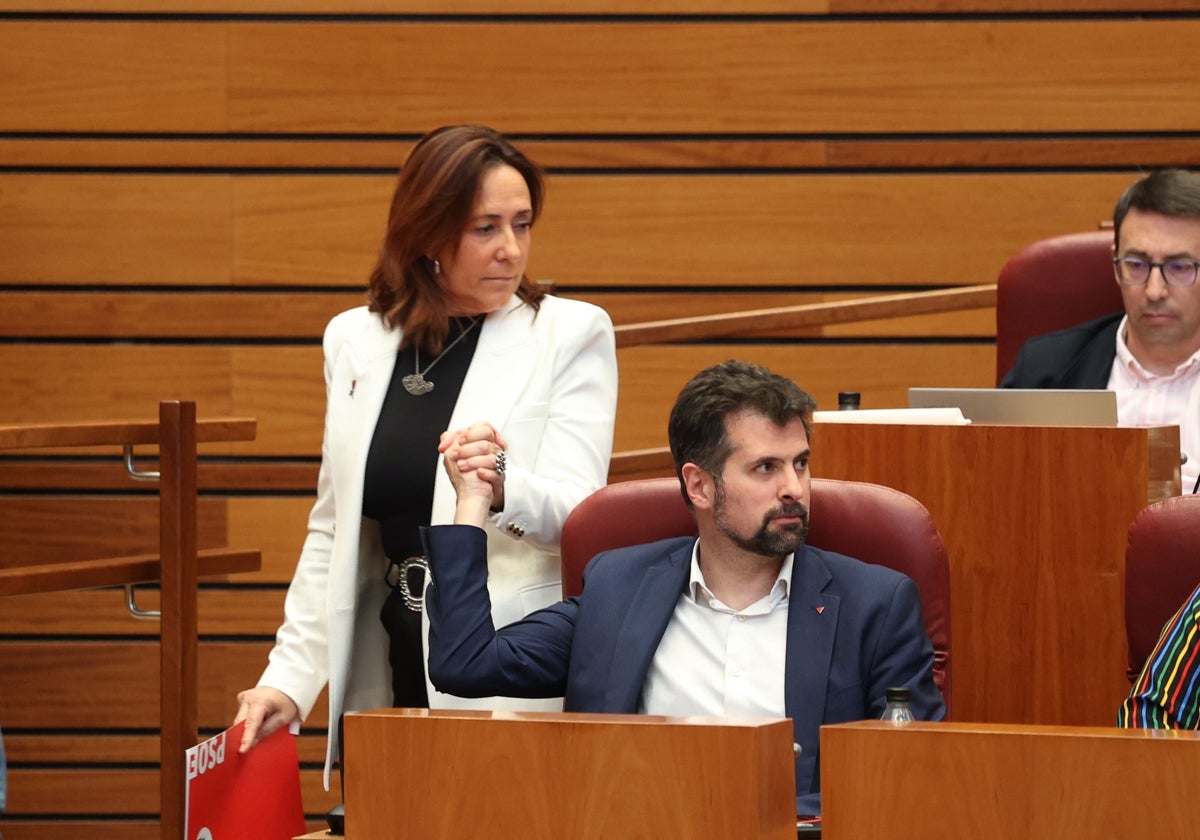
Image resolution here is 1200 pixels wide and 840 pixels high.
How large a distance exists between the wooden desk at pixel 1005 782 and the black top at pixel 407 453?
0.96 metres

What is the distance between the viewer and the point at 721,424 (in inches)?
88.1

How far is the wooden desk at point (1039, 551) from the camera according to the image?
7.89 ft

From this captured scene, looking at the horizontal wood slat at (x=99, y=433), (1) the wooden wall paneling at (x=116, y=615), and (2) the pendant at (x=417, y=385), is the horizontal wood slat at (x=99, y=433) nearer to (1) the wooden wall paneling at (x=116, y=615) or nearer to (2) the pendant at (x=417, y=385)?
(2) the pendant at (x=417, y=385)

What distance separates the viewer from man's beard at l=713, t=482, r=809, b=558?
2.14m

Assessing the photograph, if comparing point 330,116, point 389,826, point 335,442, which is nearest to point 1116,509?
point 335,442

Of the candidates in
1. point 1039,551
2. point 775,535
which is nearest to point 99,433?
point 775,535

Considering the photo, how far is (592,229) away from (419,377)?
2.05 m

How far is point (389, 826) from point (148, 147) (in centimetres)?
316

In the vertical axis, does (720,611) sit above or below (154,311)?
below

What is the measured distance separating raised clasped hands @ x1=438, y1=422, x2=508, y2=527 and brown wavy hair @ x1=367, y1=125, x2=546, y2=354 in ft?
0.85

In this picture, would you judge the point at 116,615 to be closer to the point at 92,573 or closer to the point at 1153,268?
the point at 92,573

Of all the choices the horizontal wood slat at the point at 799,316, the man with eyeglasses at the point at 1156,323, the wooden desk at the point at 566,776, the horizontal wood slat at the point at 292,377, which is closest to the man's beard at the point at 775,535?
the wooden desk at the point at 566,776

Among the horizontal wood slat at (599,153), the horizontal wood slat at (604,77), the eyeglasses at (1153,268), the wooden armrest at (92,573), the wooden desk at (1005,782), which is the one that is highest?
the horizontal wood slat at (604,77)

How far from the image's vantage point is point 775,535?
2152 mm
